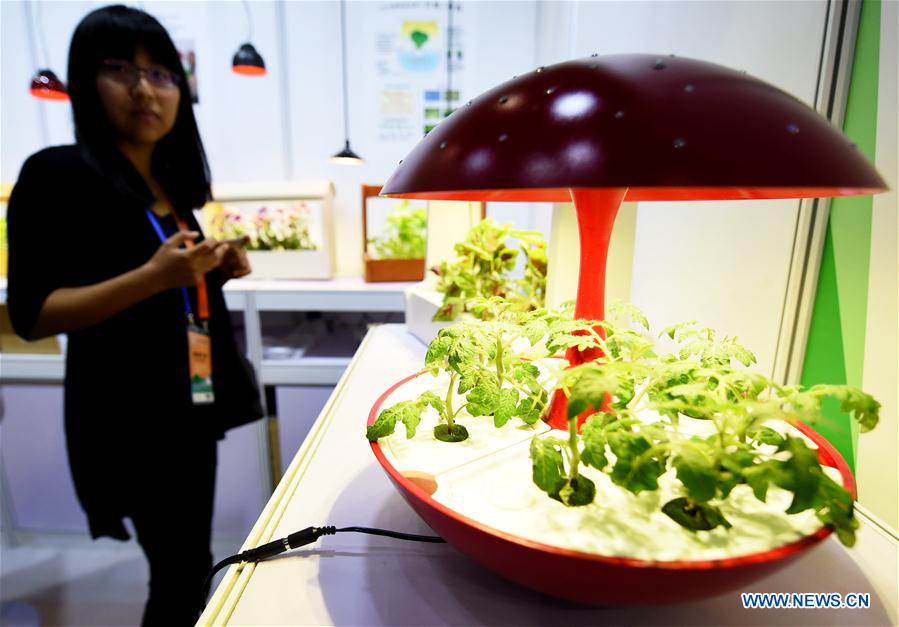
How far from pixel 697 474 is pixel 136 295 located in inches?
43.7

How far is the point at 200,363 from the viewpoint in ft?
3.81

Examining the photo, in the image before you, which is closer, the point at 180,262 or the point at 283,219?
the point at 180,262

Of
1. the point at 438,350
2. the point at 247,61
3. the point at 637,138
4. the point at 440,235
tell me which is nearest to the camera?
the point at 637,138

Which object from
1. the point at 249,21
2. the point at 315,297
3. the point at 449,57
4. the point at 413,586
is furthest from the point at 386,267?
the point at 413,586

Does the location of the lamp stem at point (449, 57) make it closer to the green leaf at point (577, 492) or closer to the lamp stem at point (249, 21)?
the lamp stem at point (249, 21)

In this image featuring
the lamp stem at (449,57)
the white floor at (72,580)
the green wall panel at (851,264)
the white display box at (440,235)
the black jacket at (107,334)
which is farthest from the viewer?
the lamp stem at (449,57)

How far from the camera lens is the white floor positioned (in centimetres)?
164

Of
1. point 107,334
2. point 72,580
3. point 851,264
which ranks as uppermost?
point 851,264

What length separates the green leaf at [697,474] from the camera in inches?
12.5

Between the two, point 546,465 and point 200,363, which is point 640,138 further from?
point 200,363

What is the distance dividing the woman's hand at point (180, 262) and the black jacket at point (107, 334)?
89mm

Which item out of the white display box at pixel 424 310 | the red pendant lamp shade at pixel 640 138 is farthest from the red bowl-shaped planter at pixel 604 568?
the white display box at pixel 424 310

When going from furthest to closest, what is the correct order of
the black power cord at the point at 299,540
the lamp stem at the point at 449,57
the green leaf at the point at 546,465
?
1. the lamp stem at the point at 449,57
2. the black power cord at the point at 299,540
3. the green leaf at the point at 546,465

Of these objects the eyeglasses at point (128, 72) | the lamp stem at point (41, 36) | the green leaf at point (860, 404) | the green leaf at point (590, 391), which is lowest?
the green leaf at point (860, 404)
